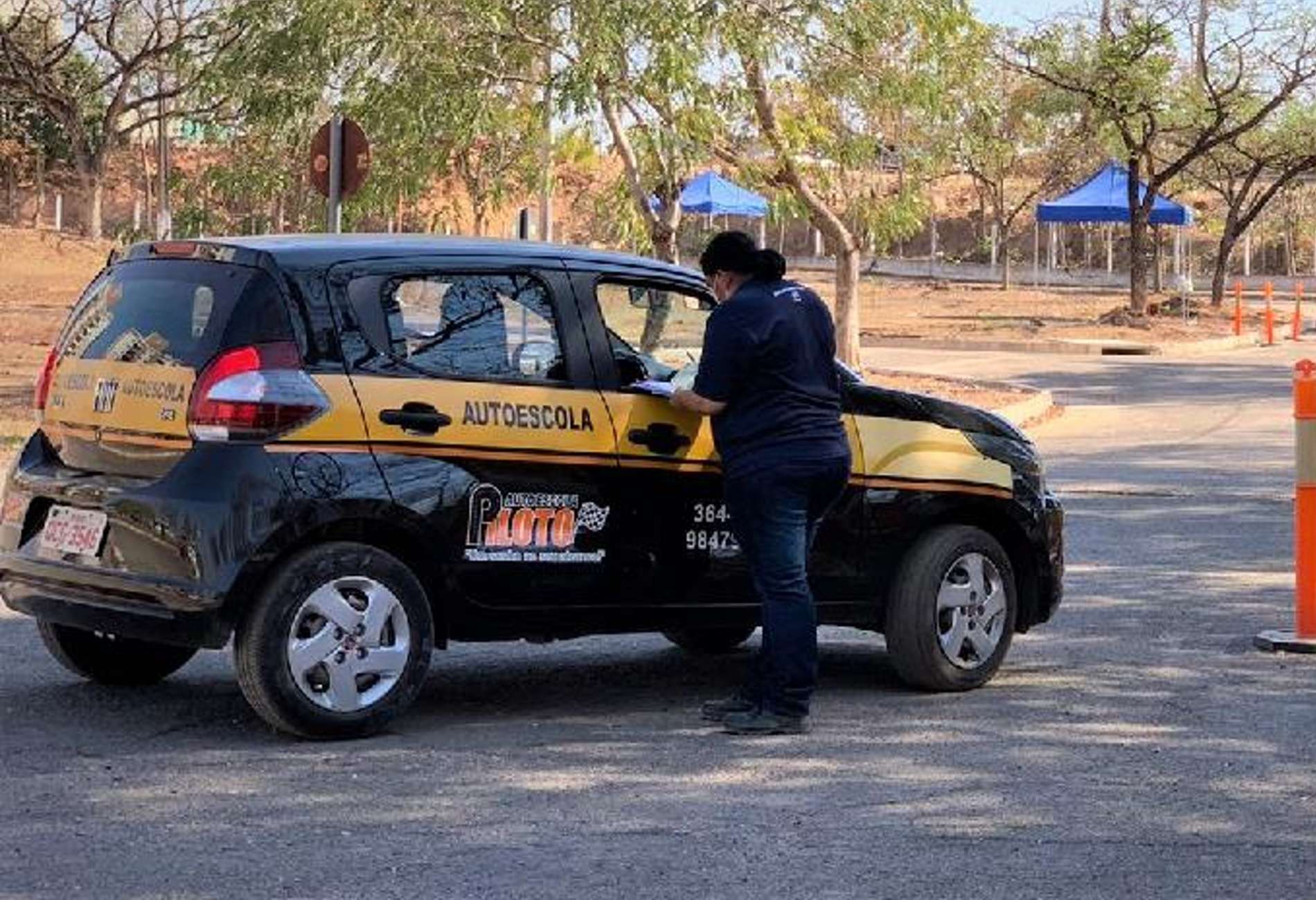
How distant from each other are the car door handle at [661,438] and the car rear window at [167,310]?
129 centimetres

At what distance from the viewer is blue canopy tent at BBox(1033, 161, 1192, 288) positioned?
51.9 m

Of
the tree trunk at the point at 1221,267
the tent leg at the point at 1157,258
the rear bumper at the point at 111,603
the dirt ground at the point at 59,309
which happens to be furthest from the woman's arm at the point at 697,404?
the tent leg at the point at 1157,258

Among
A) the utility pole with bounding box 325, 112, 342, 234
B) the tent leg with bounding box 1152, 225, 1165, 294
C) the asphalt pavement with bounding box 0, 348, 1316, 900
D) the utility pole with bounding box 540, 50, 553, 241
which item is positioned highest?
the tent leg with bounding box 1152, 225, 1165, 294

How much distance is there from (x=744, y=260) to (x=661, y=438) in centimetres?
68

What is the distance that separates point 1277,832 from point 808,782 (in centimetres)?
138

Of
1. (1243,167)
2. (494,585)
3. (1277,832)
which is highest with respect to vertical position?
(1243,167)

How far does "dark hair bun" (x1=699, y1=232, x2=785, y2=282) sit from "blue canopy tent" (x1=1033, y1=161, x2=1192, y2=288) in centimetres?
4401

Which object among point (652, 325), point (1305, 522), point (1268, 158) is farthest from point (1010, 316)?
point (652, 325)

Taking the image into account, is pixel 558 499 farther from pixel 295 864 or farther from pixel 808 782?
pixel 295 864

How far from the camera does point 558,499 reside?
7.74 metres

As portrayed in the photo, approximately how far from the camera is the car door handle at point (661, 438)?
26.1 ft

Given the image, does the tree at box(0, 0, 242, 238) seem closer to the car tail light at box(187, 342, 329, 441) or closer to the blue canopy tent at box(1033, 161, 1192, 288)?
the blue canopy tent at box(1033, 161, 1192, 288)

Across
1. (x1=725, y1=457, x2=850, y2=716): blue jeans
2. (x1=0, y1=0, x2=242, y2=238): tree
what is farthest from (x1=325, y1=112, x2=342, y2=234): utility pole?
(x1=0, y1=0, x2=242, y2=238): tree

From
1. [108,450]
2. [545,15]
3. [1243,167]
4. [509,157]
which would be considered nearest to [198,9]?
[509,157]
